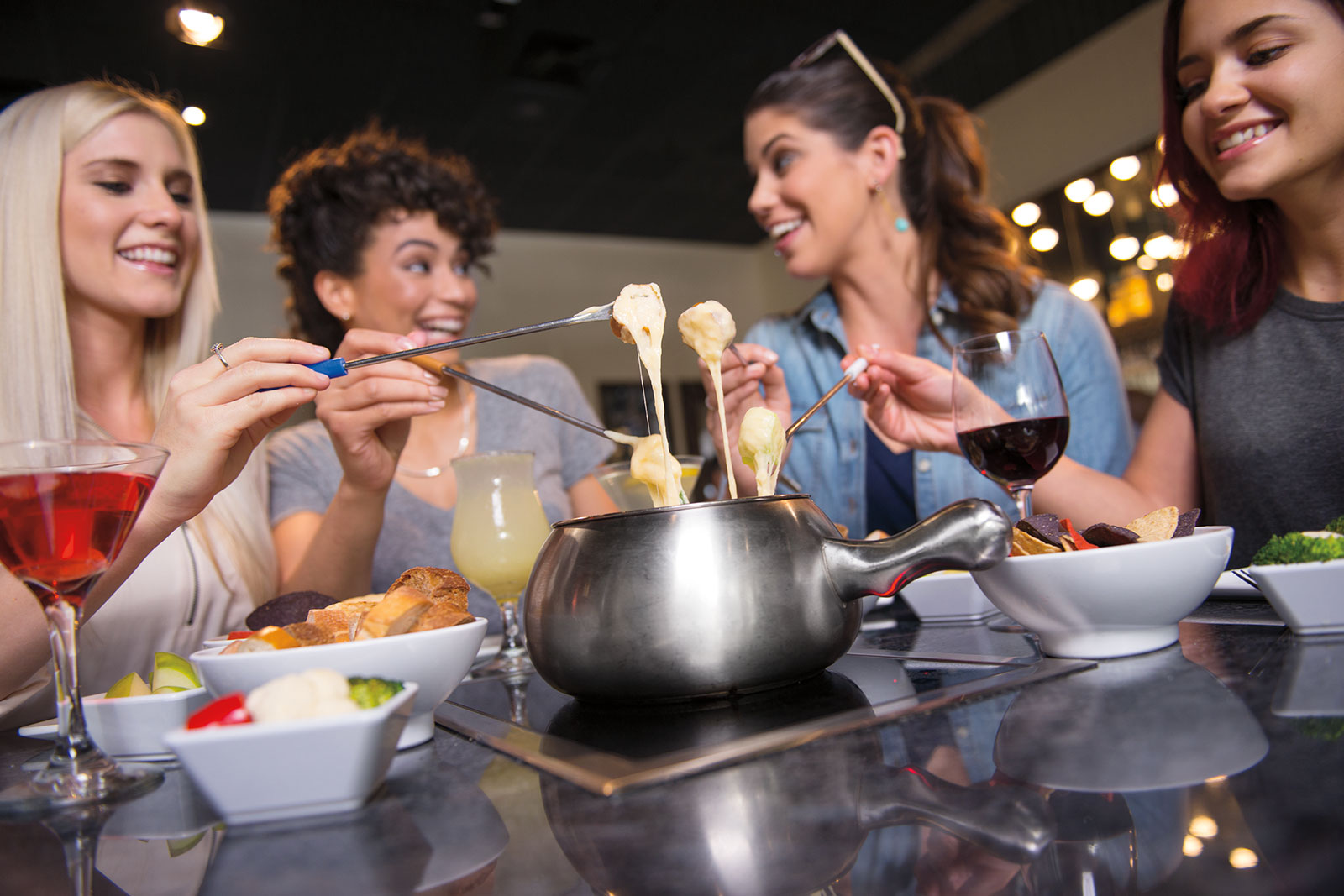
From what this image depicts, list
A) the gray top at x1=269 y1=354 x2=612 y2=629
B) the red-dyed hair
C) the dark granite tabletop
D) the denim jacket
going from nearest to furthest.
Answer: the dark granite tabletop < the red-dyed hair < the denim jacket < the gray top at x1=269 y1=354 x2=612 y2=629

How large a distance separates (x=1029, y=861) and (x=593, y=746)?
0.31m

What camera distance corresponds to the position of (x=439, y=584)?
0.95 meters

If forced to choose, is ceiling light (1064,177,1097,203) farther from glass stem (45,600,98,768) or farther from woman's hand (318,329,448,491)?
glass stem (45,600,98,768)

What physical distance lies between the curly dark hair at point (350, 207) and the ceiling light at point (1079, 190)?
406 centimetres

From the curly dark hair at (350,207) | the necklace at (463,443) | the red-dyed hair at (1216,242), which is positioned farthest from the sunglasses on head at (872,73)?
the necklace at (463,443)

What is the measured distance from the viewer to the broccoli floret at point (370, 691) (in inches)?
22.9

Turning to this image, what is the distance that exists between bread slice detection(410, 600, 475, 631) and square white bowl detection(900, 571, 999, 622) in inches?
21.8

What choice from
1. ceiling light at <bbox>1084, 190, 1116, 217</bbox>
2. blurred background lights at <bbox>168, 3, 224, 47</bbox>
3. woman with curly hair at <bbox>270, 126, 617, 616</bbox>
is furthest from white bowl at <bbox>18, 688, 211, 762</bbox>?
ceiling light at <bbox>1084, 190, 1116, 217</bbox>

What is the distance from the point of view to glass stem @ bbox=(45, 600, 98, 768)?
2.28ft

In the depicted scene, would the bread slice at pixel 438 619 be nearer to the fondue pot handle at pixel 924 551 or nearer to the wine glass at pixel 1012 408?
the fondue pot handle at pixel 924 551

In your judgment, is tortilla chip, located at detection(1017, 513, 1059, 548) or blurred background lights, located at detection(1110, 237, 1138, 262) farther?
blurred background lights, located at detection(1110, 237, 1138, 262)

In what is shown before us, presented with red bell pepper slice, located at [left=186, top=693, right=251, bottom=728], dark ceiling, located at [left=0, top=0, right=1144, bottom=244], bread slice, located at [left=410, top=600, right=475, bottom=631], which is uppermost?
dark ceiling, located at [left=0, top=0, right=1144, bottom=244]

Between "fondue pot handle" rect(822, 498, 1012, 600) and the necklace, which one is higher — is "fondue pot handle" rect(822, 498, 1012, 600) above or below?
below

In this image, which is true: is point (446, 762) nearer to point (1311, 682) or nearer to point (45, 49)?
point (1311, 682)
